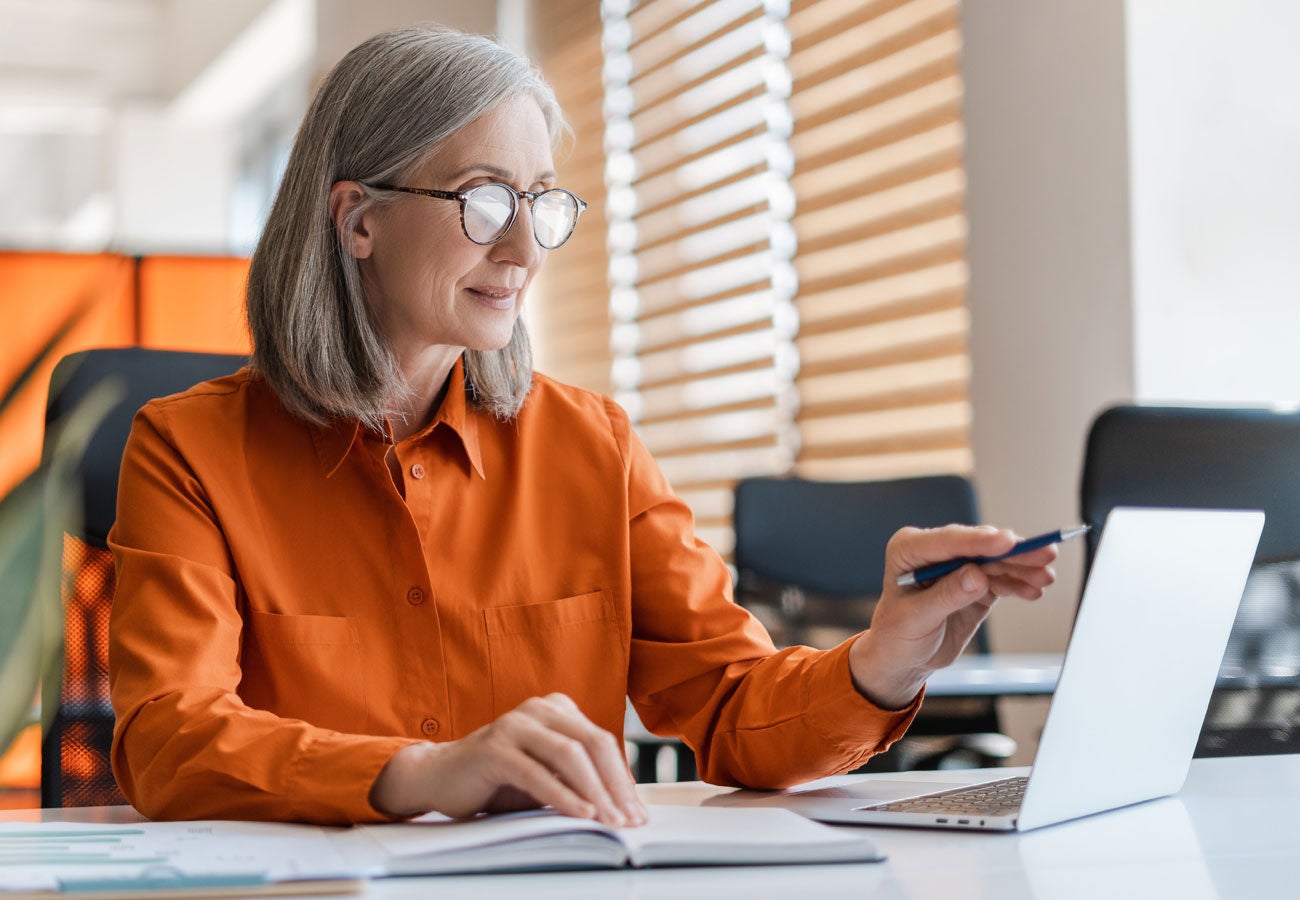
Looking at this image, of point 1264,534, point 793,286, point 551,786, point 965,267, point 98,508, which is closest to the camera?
point 551,786

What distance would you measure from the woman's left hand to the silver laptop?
0.09 m

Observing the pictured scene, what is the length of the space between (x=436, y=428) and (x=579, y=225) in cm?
324

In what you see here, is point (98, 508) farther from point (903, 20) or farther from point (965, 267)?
point (903, 20)

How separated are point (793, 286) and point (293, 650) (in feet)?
8.21

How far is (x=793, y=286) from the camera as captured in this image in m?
3.64

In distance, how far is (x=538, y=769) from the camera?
0.91 m

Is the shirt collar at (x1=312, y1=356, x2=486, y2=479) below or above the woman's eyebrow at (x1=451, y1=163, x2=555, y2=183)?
below

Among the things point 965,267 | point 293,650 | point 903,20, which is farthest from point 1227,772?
point 903,20

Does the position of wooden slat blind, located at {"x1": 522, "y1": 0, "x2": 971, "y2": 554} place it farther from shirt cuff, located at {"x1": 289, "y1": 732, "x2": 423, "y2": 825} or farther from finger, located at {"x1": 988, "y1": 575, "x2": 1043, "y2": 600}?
shirt cuff, located at {"x1": 289, "y1": 732, "x2": 423, "y2": 825}

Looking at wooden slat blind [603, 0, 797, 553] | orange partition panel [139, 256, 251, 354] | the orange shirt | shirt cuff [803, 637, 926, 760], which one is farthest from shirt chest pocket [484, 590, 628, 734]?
wooden slat blind [603, 0, 797, 553]

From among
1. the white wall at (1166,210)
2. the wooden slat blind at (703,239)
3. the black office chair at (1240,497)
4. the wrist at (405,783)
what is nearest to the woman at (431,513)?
the wrist at (405,783)

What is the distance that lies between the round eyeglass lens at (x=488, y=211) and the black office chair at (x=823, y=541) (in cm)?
136

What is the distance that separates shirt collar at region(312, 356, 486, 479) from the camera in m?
1.39

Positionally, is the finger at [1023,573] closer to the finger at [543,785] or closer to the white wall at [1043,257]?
the finger at [543,785]
